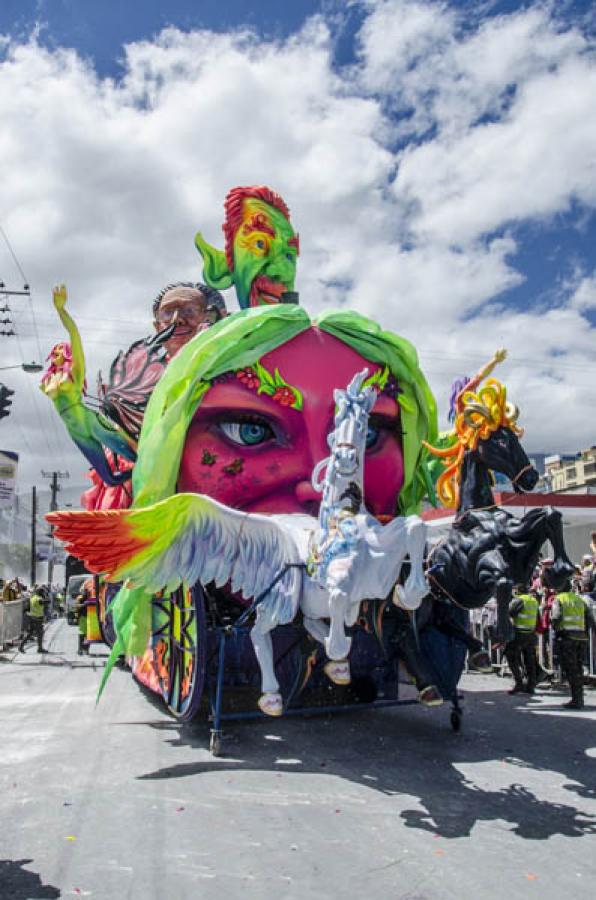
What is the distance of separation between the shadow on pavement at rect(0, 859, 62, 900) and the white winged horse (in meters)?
2.21

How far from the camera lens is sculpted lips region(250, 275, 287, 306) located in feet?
30.7

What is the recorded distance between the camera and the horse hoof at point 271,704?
613cm

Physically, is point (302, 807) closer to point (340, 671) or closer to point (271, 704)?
point (271, 704)

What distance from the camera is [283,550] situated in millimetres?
6566

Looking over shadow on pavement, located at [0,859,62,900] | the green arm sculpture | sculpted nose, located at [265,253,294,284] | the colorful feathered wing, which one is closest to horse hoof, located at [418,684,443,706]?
the colorful feathered wing

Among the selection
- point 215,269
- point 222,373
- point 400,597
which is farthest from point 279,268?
point 400,597

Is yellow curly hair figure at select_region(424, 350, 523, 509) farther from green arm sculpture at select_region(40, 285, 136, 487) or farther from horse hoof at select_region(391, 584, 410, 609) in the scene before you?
green arm sculpture at select_region(40, 285, 136, 487)

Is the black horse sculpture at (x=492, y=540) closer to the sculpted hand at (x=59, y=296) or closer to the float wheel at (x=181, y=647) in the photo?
the float wheel at (x=181, y=647)

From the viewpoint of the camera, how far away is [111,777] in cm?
611

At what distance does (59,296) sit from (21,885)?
5.68 meters

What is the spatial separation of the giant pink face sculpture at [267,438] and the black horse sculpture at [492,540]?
149 cm

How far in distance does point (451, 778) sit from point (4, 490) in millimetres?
17340

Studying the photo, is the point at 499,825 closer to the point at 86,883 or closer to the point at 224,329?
the point at 86,883

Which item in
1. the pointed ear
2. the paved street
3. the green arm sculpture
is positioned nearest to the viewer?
the paved street
